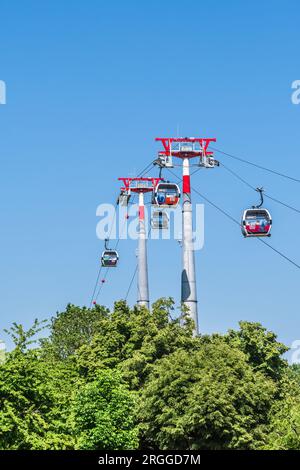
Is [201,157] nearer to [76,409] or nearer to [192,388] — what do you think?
[192,388]

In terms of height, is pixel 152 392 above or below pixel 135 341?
below

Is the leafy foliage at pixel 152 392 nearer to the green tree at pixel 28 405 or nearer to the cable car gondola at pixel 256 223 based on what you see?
the green tree at pixel 28 405

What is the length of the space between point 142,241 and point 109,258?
154 inches

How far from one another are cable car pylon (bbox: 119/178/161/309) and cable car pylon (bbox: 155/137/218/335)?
40.0ft

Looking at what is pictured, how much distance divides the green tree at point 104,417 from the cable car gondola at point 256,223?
571 inches

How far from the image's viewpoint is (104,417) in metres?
45.6

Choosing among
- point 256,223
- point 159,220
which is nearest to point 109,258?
point 159,220

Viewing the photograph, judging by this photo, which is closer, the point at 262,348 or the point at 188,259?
the point at 262,348

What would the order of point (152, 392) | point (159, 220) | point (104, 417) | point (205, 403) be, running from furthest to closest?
point (159, 220) < point (152, 392) < point (205, 403) < point (104, 417)

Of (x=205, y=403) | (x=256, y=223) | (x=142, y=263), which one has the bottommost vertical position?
(x=205, y=403)

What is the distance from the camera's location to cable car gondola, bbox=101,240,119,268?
88188mm

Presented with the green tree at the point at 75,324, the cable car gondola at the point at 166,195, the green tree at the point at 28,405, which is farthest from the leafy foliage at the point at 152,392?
the green tree at the point at 75,324

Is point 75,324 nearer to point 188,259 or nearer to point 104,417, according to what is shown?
point 188,259

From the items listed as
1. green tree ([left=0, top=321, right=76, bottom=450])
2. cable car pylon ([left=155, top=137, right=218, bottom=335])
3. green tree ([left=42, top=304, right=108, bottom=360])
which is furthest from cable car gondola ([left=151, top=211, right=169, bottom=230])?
green tree ([left=0, top=321, right=76, bottom=450])
